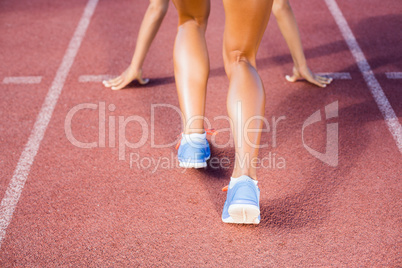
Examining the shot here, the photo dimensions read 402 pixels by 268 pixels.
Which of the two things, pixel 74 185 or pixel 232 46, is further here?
pixel 74 185

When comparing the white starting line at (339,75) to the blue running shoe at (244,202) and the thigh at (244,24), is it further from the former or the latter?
the blue running shoe at (244,202)

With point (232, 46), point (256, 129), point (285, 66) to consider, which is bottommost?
point (285, 66)

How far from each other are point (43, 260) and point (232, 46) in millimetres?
1488

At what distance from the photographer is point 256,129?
2.08 m

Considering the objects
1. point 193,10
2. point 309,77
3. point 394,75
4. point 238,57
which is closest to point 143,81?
point 193,10

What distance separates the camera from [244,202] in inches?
78.2

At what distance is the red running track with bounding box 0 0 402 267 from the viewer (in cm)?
212

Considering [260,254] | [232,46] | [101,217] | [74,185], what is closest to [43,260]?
[101,217]

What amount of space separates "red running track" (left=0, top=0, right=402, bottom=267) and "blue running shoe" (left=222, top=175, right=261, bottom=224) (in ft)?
0.56

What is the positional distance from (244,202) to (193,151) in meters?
0.56

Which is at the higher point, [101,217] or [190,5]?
[190,5]

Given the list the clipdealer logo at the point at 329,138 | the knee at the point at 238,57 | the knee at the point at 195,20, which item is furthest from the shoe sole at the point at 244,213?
the knee at the point at 195,20

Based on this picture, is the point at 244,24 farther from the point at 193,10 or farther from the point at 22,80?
the point at 22,80

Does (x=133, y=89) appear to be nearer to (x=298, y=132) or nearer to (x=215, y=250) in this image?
(x=298, y=132)
